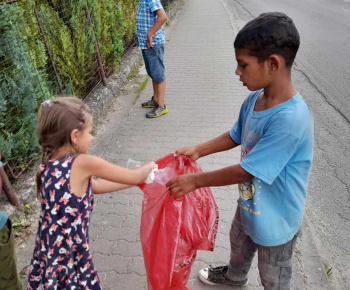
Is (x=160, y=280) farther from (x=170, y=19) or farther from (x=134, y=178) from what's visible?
(x=170, y=19)

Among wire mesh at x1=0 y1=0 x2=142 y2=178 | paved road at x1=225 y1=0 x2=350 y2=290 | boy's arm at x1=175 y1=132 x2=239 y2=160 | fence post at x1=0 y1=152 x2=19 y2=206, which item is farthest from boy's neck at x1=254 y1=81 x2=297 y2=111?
wire mesh at x1=0 y1=0 x2=142 y2=178

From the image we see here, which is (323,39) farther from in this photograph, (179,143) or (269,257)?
(269,257)

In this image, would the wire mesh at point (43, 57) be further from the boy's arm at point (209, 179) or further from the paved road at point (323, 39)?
the paved road at point (323, 39)

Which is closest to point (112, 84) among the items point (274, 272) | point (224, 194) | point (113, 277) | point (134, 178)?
→ point (224, 194)

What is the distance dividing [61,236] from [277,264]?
119 cm

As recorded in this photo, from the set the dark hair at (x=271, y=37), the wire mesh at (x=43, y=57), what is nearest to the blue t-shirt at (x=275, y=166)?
the dark hair at (x=271, y=37)

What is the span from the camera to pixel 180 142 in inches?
169

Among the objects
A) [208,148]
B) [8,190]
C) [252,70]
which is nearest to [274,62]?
[252,70]

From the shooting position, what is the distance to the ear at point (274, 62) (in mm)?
1354

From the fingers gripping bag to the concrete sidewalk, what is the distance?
580 millimetres

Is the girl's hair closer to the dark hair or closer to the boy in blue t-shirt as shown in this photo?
the boy in blue t-shirt

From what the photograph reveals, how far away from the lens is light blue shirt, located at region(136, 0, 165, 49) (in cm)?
428

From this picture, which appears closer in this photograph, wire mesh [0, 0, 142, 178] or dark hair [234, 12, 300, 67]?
dark hair [234, 12, 300, 67]

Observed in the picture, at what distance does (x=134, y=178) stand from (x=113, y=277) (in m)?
1.16
